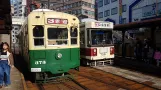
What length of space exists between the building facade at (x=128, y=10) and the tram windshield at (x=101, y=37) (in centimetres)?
2024

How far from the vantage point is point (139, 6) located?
3872 cm

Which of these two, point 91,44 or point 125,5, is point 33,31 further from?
point 125,5

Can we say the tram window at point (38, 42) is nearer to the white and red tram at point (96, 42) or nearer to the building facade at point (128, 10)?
the white and red tram at point (96, 42)

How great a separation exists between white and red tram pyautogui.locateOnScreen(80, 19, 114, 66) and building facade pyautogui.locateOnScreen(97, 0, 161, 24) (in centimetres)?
2037

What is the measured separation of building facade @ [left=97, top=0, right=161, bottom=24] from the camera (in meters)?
34.4

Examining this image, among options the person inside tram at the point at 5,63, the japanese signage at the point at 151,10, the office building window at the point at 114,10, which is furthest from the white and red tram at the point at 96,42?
the office building window at the point at 114,10

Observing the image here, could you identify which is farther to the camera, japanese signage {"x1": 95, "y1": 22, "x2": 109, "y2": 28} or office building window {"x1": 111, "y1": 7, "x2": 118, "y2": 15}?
office building window {"x1": 111, "y1": 7, "x2": 118, "y2": 15}

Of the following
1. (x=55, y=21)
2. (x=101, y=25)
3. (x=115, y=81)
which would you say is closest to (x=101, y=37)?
(x=101, y=25)

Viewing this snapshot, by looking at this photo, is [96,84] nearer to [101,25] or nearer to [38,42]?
[38,42]

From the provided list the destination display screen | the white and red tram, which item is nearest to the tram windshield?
the white and red tram

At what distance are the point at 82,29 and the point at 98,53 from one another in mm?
2041

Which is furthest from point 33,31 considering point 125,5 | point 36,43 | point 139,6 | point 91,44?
point 125,5

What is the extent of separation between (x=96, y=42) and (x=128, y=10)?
99.8ft

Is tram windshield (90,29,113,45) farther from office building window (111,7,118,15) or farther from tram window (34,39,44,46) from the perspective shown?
office building window (111,7,118,15)
